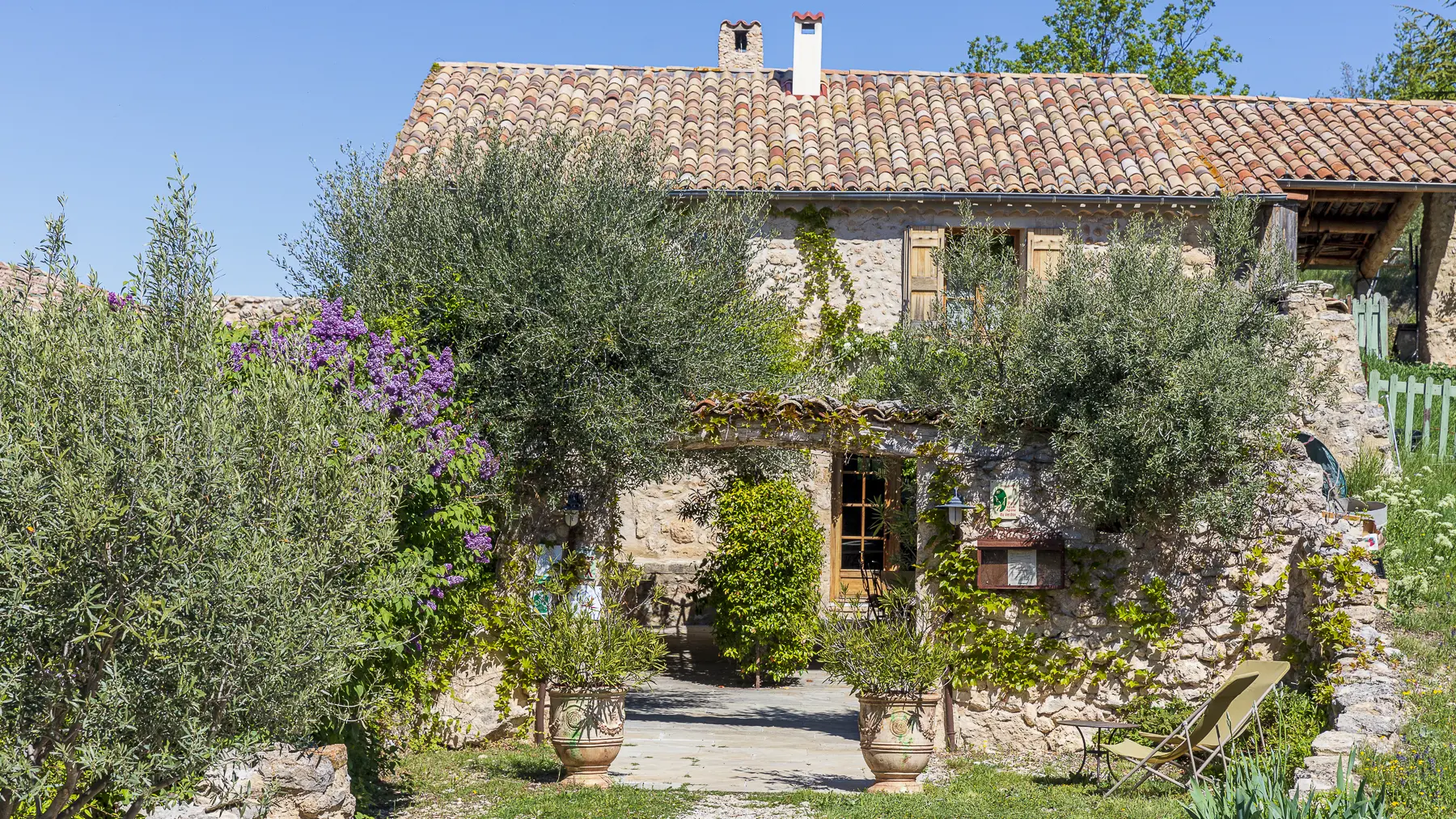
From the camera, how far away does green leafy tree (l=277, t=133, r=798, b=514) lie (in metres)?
8.40

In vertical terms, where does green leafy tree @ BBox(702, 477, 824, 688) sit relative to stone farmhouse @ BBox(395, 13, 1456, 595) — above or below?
below

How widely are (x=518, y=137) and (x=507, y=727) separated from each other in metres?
4.71

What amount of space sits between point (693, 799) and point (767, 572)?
13.7 ft

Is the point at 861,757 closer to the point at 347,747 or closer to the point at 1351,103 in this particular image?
the point at 347,747

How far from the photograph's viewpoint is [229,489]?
3762 millimetres

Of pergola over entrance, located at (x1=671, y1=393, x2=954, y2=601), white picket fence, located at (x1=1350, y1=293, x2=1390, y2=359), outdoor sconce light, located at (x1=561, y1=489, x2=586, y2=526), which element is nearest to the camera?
pergola over entrance, located at (x1=671, y1=393, x2=954, y2=601)

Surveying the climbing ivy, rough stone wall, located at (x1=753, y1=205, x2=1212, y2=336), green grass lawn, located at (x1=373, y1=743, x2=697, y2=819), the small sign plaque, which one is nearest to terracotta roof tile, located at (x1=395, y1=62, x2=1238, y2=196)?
→ rough stone wall, located at (x1=753, y1=205, x2=1212, y2=336)

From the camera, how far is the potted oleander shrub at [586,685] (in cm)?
754

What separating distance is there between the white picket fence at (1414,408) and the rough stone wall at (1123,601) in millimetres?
4379

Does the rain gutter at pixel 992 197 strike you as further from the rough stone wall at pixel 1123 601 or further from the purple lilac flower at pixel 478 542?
the purple lilac flower at pixel 478 542

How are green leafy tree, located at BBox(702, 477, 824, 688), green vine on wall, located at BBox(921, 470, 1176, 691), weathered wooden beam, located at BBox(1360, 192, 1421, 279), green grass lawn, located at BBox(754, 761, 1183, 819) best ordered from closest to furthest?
1. green grass lawn, located at BBox(754, 761, 1183, 819)
2. green vine on wall, located at BBox(921, 470, 1176, 691)
3. green leafy tree, located at BBox(702, 477, 824, 688)
4. weathered wooden beam, located at BBox(1360, 192, 1421, 279)

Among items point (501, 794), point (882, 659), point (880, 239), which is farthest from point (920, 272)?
point (501, 794)

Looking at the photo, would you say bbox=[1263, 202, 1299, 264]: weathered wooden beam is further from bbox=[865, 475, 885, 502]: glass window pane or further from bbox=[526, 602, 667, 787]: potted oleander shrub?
bbox=[526, 602, 667, 787]: potted oleander shrub

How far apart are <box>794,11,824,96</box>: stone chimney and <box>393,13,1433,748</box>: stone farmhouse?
0.02m
